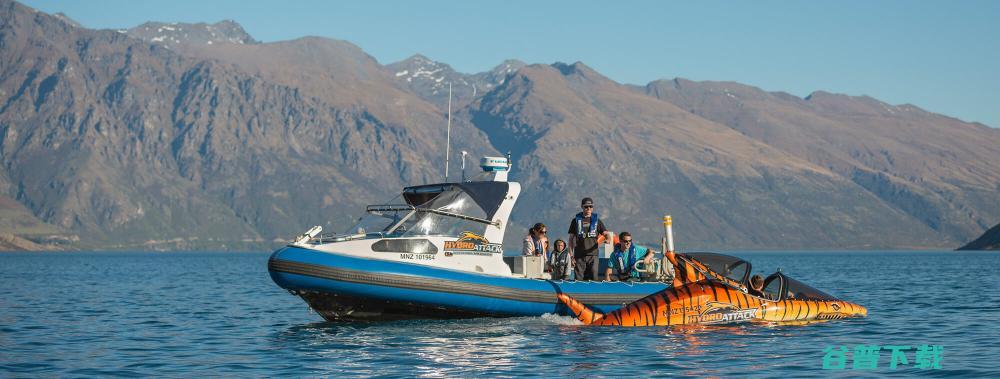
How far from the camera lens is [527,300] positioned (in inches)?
1158

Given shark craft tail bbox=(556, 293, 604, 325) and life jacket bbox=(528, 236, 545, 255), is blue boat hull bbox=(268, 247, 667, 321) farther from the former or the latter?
life jacket bbox=(528, 236, 545, 255)

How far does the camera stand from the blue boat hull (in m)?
27.8

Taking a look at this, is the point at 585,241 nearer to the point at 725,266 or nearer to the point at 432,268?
the point at 725,266

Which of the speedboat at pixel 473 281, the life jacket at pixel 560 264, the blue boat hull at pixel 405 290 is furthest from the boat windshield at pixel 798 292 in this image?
the life jacket at pixel 560 264

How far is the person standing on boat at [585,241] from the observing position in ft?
98.9

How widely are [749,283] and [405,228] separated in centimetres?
821

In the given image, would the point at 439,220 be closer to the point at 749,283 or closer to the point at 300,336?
the point at 300,336

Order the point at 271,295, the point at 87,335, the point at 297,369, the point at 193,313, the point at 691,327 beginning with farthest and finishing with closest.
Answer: the point at 271,295
the point at 193,313
the point at 87,335
the point at 691,327
the point at 297,369

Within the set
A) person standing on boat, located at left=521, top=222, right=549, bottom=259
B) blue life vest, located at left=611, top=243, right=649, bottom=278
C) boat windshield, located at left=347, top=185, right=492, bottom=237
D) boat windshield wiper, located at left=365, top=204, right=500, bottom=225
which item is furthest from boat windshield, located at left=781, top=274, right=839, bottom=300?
boat windshield, located at left=347, top=185, right=492, bottom=237

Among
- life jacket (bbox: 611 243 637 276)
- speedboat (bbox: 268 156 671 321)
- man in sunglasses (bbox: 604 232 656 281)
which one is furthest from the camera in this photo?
life jacket (bbox: 611 243 637 276)

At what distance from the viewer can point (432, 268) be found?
28562 millimetres

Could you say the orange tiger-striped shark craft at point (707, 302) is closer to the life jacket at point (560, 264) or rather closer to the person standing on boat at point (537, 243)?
the life jacket at point (560, 264)

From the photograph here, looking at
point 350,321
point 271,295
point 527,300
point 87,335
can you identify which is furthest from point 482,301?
point 271,295

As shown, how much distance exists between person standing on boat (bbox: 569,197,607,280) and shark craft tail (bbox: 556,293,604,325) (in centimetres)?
201
